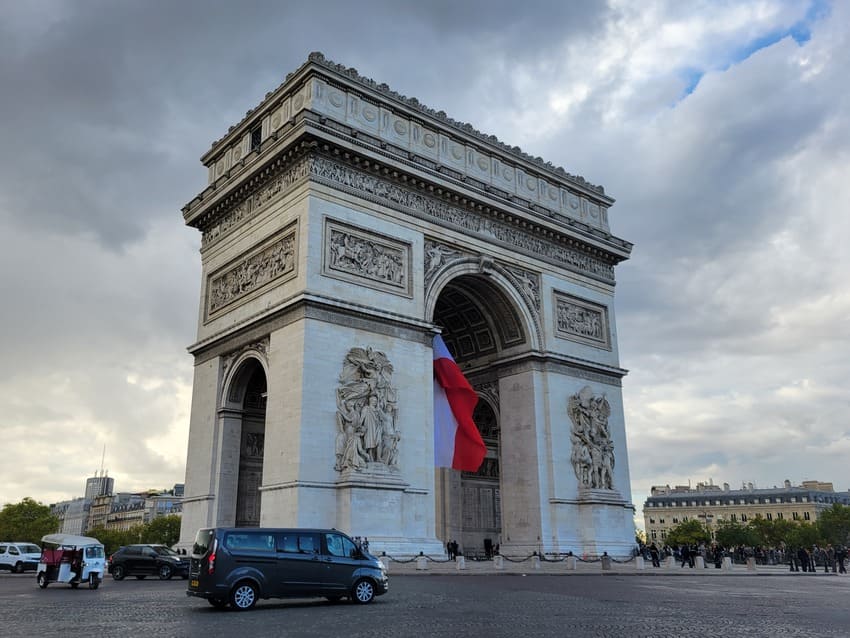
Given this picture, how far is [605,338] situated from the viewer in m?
35.3

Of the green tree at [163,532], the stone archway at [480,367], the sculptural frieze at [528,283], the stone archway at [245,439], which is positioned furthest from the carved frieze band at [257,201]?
the green tree at [163,532]

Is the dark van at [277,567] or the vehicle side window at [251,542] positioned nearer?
the dark van at [277,567]

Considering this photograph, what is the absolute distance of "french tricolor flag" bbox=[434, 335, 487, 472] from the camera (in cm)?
2919

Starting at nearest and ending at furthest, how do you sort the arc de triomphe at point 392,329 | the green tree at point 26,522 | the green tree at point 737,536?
the arc de triomphe at point 392,329
the green tree at point 26,522
the green tree at point 737,536

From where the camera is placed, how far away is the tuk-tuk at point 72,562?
18625 millimetres

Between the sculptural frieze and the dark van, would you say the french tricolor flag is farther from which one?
the dark van

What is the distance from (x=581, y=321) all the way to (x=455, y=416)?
8.35m

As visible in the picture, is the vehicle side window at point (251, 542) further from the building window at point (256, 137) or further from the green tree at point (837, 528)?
the green tree at point (837, 528)

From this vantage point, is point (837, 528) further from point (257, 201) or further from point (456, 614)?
point (456, 614)

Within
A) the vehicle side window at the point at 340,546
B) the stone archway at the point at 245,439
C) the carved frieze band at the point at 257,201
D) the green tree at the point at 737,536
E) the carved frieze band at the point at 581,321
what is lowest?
the vehicle side window at the point at 340,546

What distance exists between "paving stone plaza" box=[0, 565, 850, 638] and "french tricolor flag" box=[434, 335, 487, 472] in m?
10.5

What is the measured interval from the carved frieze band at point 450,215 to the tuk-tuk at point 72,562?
1331 cm

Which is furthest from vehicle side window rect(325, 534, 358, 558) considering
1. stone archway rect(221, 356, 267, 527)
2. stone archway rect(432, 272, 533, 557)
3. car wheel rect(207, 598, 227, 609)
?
stone archway rect(432, 272, 533, 557)

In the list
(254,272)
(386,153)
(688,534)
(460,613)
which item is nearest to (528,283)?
(386,153)
